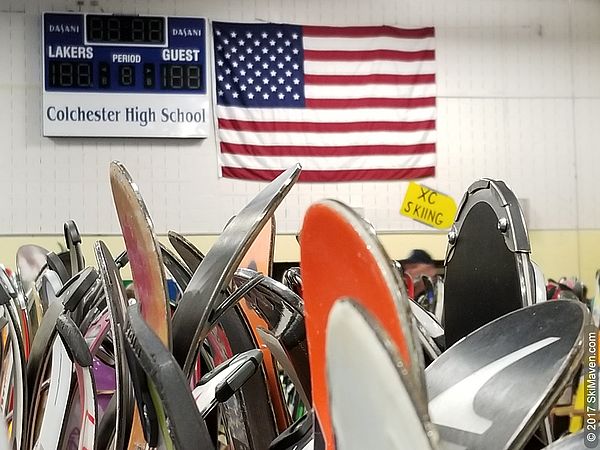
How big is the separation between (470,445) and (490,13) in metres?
4.82

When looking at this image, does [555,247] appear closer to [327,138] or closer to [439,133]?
[439,133]

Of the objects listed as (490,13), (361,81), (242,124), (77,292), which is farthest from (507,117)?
(77,292)

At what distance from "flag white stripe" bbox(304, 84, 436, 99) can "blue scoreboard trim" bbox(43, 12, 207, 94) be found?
1.97ft

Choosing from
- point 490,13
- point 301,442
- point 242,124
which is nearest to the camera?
point 301,442

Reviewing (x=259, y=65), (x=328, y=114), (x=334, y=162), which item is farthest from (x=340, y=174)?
(x=259, y=65)

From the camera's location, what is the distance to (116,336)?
41cm

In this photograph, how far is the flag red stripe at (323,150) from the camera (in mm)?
4398

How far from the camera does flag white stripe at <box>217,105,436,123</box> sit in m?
4.40

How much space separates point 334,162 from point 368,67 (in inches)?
21.9

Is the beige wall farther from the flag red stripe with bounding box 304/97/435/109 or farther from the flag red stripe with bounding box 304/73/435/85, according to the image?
the flag red stripe with bounding box 304/73/435/85

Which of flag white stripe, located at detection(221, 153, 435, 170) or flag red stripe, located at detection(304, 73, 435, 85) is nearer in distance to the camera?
flag white stripe, located at detection(221, 153, 435, 170)

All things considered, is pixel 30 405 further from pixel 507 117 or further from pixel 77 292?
pixel 507 117

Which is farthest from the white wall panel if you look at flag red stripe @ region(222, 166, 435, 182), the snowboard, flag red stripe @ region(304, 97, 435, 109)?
the snowboard

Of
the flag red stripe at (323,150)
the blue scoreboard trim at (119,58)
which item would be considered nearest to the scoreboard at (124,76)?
the blue scoreboard trim at (119,58)
